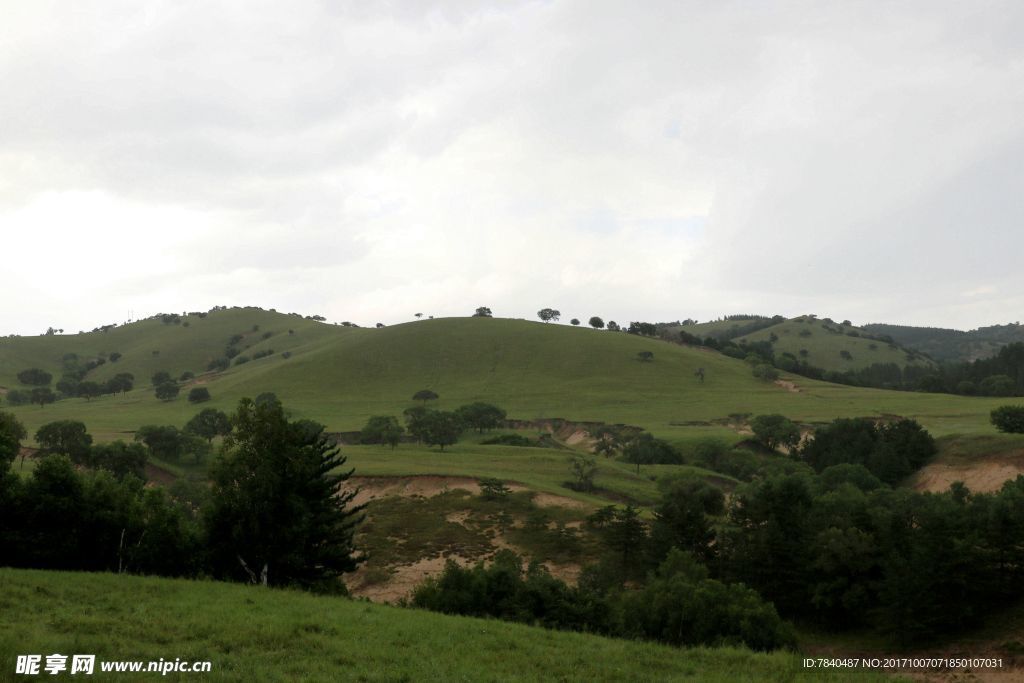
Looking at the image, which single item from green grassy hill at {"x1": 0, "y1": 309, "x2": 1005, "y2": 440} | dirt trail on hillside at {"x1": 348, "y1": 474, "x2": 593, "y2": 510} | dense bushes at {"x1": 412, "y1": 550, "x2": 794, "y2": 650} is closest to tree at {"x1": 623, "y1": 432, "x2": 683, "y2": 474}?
green grassy hill at {"x1": 0, "y1": 309, "x2": 1005, "y2": 440}

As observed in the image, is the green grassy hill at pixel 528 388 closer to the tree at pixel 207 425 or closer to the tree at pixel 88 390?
the tree at pixel 88 390

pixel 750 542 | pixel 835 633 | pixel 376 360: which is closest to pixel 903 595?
pixel 835 633

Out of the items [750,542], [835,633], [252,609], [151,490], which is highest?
[151,490]

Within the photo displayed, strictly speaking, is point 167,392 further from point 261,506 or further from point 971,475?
point 971,475

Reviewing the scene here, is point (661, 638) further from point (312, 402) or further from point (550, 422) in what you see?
point (312, 402)

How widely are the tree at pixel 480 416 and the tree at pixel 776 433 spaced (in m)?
44.4

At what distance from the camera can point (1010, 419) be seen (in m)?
85.3

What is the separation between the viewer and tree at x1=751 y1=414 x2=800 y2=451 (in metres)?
104

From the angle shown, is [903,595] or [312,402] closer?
[903,595]

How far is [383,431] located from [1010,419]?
3339 inches

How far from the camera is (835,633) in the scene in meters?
38.3

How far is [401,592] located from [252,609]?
85.7ft

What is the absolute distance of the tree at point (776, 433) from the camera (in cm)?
10350

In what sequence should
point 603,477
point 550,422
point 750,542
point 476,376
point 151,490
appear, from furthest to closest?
point 476,376, point 550,422, point 603,477, point 750,542, point 151,490
